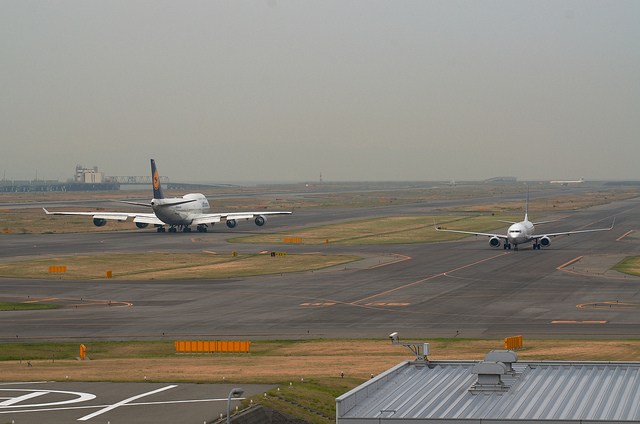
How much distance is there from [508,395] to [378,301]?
46.1m

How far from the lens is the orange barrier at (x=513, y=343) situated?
158 ft

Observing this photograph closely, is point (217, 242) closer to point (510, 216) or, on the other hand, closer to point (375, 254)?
point (375, 254)

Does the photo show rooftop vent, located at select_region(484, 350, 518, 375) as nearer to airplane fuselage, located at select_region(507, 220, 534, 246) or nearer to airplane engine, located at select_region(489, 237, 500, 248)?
airplane fuselage, located at select_region(507, 220, 534, 246)

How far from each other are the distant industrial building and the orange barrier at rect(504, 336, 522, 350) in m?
20.4

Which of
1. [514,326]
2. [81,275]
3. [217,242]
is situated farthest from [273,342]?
[217,242]

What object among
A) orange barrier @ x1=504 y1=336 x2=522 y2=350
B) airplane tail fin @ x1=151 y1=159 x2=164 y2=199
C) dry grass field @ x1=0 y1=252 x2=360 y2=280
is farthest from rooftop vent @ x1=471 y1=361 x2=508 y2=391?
airplane tail fin @ x1=151 y1=159 x2=164 y2=199

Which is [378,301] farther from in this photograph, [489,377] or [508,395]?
[508,395]

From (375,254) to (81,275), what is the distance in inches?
1711

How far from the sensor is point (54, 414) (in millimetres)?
33406

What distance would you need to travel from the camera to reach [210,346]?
51.8m

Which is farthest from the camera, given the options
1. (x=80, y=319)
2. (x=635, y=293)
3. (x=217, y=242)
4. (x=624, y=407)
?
(x=217, y=242)

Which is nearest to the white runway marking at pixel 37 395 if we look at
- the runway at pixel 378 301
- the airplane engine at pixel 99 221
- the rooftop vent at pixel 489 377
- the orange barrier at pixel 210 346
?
the orange barrier at pixel 210 346

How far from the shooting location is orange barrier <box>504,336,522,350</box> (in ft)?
158

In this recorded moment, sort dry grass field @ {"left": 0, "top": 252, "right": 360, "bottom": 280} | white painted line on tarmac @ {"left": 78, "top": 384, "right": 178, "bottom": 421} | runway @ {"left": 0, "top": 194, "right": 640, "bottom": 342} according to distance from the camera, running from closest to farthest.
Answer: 1. white painted line on tarmac @ {"left": 78, "top": 384, "right": 178, "bottom": 421}
2. runway @ {"left": 0, "top": 194, "right": 640, "bottom": 342}
3. dry grass field @ {"left": 0, "top": 252, "right": 360, "bottom": 280}
